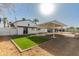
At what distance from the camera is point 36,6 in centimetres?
331

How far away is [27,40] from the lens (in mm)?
3354

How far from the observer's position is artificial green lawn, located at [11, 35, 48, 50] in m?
3.31

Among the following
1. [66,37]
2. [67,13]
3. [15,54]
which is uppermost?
[67,13]

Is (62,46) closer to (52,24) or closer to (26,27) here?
(52,24)

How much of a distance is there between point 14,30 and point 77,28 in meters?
1.02

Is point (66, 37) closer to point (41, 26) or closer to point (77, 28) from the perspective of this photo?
point (77, 28)

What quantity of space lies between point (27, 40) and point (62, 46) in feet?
1.89

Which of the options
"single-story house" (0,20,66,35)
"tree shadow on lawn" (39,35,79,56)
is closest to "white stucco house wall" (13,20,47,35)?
"single-story house" (0,20,66,35)

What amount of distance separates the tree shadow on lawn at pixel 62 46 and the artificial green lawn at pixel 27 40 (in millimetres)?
97

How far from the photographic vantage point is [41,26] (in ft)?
11.0

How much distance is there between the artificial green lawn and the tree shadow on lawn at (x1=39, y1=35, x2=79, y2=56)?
97 millimetres

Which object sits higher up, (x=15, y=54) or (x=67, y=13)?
(x=67, y=13)

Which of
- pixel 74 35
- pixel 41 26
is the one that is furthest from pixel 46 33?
pixel 74 35

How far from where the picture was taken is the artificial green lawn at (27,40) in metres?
3.31
